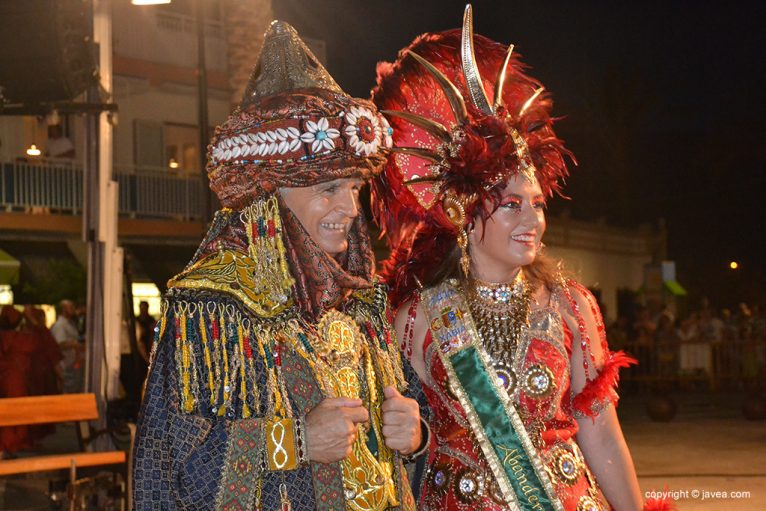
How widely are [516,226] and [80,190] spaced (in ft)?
70.4

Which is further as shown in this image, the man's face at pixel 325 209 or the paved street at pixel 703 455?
the paved street at pixel 703 455

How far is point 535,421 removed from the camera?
3707 millimetres

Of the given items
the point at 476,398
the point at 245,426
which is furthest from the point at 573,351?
the point at 245,426

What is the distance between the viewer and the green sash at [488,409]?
3.62 m

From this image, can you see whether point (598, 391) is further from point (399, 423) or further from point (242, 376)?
point (242, 376)

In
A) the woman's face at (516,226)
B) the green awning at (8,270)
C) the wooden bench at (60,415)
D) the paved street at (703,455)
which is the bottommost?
the paved street at (703,455)

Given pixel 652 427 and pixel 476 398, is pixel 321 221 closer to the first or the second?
pixel 476 398

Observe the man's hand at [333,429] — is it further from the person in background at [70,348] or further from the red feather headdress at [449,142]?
the person in background at [70,348]

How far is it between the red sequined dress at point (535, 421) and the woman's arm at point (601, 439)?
3cm

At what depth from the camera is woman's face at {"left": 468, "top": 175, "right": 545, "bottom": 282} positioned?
12.3ft

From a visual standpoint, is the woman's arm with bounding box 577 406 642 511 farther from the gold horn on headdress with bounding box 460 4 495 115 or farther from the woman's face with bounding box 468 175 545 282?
the gold horn on headdress with bounding box 460 4 495 115

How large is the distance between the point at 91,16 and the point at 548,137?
5.54 metres

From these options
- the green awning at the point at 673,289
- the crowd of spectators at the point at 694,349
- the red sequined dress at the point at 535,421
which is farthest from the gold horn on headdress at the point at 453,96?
the green awning at the point at 673,289

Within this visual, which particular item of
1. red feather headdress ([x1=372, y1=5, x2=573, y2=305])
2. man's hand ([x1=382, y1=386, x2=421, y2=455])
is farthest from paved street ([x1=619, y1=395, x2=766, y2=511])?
man's hand ([x1=382, y1=386, x2=421, y2=455])
